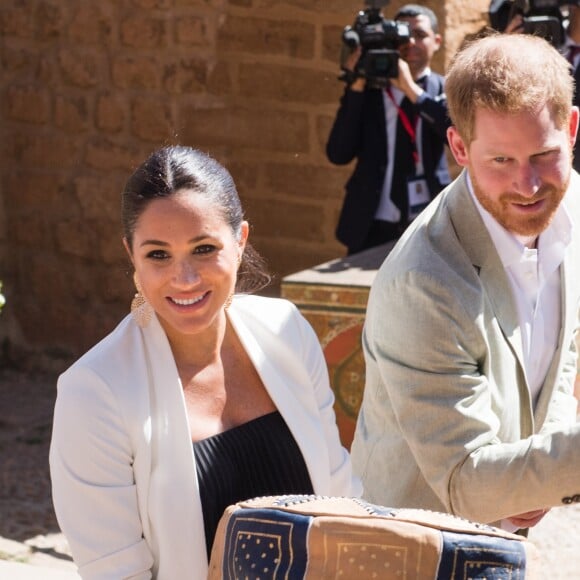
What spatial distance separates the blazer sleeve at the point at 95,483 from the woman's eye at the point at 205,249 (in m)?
0.31

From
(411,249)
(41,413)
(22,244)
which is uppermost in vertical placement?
(411,249)

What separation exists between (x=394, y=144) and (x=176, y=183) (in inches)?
149

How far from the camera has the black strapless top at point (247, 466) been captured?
7.70 feet

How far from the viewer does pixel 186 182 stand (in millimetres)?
2422

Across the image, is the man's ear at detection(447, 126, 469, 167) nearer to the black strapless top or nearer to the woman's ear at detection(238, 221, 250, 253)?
the woman's ear at detection(238, 221, 250, 253)

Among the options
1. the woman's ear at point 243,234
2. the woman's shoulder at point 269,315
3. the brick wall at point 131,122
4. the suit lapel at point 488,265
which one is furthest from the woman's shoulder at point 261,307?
the brick wall at point 131,122

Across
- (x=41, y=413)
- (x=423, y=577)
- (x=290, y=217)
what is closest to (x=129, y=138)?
(x=290, y=217)

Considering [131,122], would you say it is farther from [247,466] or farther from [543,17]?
[247,466]

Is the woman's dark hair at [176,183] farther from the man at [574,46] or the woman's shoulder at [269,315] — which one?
the man at [574,46]

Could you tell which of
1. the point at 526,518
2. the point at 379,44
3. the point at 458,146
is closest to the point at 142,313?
the point at 458,146

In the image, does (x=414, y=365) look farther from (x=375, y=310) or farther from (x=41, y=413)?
(x=41, y=413)

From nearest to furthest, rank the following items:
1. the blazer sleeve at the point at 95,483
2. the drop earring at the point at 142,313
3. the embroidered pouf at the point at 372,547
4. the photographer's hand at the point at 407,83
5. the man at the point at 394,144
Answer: the embroidered pouf at the point at 372,547 → the blazer sleeve at the point at 95,483 → the drop earring at the point at 142,313 → the photographer's hand at the point at 407,83 → the man at the point at 394,144

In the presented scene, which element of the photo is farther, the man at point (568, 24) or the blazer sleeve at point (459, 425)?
the man at point (568, 24)

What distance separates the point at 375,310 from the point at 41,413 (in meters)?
4.76
